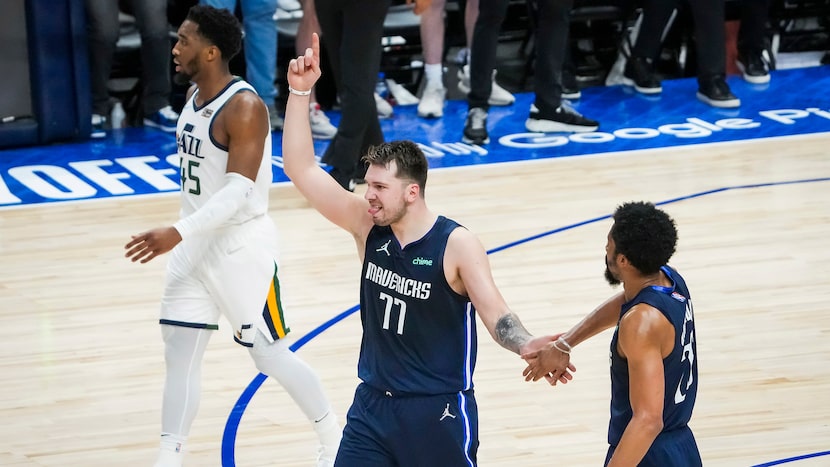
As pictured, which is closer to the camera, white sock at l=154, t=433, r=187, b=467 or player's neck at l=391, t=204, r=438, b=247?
player's neck at l=391, t=204, r=438, b=247

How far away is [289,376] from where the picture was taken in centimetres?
507

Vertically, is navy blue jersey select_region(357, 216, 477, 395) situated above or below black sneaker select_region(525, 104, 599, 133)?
above

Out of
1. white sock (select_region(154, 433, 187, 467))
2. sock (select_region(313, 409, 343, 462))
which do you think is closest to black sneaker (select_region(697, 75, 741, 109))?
sock (select_region(313, 409, 343, 462))

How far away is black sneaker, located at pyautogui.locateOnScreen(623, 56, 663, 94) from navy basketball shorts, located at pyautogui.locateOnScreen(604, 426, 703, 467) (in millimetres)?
8316

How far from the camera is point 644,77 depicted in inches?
469

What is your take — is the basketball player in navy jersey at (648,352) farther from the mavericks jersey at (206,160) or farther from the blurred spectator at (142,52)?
the blurred spectator at (142,52)

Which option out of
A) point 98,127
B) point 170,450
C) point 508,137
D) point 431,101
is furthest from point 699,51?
point 170,450

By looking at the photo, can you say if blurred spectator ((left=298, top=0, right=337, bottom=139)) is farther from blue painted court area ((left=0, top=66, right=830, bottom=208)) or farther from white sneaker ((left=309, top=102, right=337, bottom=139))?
blue painted court area ((left=0, top=66, right=830, bottom=208))

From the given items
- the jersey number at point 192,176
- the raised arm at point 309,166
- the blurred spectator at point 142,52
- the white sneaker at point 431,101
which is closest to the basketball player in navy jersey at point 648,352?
the raised arm at point 309,166

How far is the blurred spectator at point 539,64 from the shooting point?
32.5ft

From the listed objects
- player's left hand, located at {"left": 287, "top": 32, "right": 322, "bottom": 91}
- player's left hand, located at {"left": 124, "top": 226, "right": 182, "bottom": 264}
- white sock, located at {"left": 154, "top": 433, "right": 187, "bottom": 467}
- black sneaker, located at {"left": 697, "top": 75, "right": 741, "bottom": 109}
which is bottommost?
black sneaker, located at {"left": 697, "top": 75, "right": 741, "bottom": 109}

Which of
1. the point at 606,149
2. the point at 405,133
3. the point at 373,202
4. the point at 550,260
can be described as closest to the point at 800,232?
the point at 550,260

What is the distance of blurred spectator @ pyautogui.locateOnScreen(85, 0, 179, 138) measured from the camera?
1019 cm

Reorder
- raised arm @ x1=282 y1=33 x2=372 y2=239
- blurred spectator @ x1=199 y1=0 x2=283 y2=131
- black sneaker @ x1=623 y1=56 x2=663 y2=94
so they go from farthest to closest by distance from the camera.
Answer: black sneaker @ x1=623 y1=56 x2=663 y2=94 < blurred spectator @ x1=199 y1=0 x2=283 y2=131 < raised arm @ x1=282 y1=33 x2=372 y2=239
